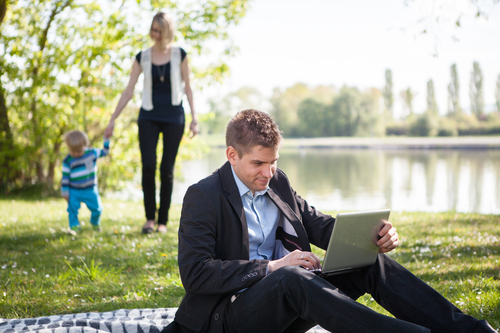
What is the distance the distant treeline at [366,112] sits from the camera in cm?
6406

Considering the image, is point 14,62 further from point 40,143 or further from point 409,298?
point 409,298

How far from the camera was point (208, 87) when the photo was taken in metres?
12.6

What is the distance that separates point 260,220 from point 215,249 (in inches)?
12.7

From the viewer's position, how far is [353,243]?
7.51 feet

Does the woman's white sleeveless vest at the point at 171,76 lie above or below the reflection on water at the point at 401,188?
above

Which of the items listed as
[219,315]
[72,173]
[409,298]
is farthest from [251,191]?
[72,173]

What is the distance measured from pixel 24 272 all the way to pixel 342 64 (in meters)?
93.0

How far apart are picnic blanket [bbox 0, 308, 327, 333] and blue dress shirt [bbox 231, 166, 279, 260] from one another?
74 cm

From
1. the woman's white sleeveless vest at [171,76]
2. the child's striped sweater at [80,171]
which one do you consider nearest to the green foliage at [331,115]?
the child's striped sweater at [80,171]

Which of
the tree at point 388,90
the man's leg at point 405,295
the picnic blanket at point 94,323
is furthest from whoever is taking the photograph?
the tree at point 388,90

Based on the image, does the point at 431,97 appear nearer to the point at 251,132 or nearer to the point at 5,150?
A: the point at 5,150

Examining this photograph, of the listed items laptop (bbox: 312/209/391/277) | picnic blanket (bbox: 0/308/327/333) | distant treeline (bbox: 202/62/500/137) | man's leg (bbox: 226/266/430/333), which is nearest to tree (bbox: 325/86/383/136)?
distant treeline (bbox: 202/62/500/137)

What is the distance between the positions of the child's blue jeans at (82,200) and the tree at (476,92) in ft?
237

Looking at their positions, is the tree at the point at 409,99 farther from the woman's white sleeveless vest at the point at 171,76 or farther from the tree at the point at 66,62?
the woman's white sleeveless vest at the point at 171,76
